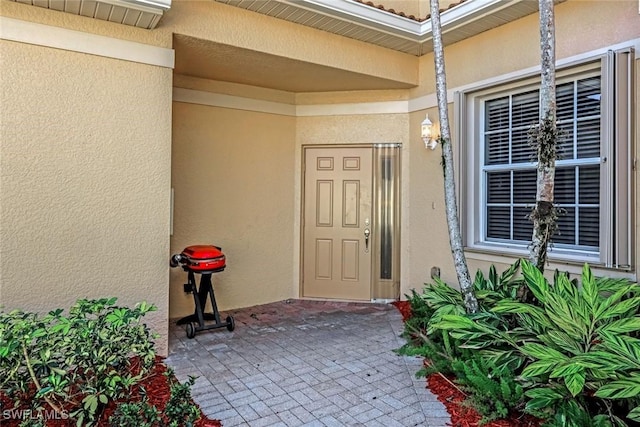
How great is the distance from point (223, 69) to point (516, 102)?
3.43 meters

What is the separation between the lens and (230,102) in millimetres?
5465

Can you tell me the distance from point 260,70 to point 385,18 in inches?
62.3

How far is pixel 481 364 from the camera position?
2.92m

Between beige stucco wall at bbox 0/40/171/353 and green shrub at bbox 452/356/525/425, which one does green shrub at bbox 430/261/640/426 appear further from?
beige stucco wall at bbox 0/40/171/353

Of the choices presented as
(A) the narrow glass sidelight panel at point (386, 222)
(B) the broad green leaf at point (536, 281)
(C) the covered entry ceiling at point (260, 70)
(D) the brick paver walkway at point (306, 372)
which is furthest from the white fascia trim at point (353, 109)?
(B) the broad green leaf at point (536, 281)

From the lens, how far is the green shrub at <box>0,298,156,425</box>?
2.34 m

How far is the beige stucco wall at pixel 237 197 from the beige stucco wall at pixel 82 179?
1.32 metres

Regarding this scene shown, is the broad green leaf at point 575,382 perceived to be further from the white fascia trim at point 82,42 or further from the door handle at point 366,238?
the white fascia trim at point 82,42

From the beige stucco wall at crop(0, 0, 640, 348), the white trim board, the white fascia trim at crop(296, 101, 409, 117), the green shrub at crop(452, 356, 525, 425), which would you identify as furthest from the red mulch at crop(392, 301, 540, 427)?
the white fascia trim at crop(296, 101, 409, 117)

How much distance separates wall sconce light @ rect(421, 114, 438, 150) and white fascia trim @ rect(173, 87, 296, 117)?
77.1 inches

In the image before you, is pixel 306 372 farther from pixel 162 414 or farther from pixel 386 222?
pixel 386 222

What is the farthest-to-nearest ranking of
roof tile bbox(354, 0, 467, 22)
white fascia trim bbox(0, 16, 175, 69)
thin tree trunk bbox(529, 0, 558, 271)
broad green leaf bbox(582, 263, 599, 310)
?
1. roof tile bbox(354, 0, 467, 22)
2. white fascia trim bbox(0, 16, 175, 69)
3. thin tree trunk bbox(529, 0, 558, 271)
4. broad green leaf bbox(582, 263, 599, 310)

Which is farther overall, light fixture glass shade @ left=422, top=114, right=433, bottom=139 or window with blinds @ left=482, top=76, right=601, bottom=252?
light fixture glass shade @ left=422, top=114, right=433, bottom=139

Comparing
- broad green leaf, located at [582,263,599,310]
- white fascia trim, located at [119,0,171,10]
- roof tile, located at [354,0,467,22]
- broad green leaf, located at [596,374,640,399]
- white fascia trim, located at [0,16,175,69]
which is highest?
roof tile, located at [354,0,467,22]
